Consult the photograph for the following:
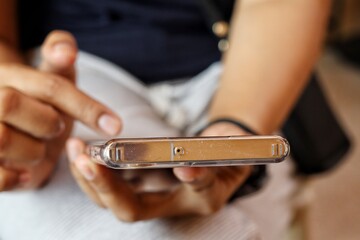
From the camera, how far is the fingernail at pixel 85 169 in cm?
45

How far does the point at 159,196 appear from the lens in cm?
52

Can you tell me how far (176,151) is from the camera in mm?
353

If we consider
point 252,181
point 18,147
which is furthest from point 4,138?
point 252,181

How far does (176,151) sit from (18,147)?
0.20 m

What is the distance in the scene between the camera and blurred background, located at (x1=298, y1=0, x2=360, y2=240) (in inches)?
48.9

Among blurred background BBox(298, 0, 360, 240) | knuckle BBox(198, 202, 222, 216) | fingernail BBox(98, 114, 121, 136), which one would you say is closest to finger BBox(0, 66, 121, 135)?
fingernail BBox(98, 114, 121, 136)

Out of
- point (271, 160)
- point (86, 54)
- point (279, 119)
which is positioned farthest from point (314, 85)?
point (271, 160)

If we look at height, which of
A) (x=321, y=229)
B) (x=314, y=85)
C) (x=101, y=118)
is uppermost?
(x=101, y=118)

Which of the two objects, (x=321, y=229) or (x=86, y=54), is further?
(x=321, y=229)

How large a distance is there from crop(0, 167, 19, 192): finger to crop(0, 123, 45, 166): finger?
1 centimetres

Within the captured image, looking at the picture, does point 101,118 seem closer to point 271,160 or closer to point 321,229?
point 271,160

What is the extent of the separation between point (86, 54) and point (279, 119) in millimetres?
258

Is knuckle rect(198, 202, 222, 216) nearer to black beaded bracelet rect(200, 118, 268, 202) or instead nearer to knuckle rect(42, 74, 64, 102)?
black beaded bracelet rect(200, 118, 268, 202)

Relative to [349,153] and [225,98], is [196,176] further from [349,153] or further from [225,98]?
[349,153]
